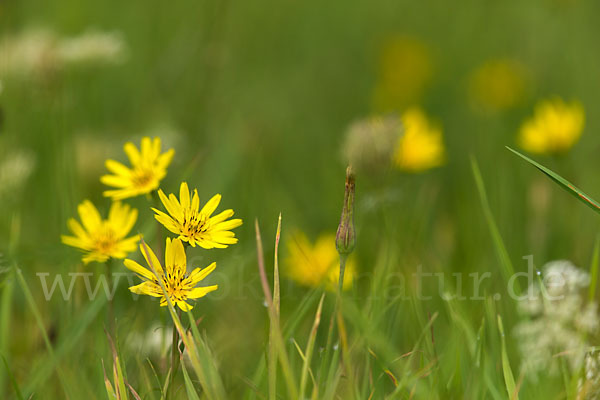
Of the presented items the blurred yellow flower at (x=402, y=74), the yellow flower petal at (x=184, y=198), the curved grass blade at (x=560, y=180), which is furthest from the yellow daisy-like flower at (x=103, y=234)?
the blurred yellow flower at (x=402, y=74)

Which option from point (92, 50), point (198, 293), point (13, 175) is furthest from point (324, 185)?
point (198, 293)

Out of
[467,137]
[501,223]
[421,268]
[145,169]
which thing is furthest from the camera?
[467,137]

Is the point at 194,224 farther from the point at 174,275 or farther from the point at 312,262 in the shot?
the point at 312,262

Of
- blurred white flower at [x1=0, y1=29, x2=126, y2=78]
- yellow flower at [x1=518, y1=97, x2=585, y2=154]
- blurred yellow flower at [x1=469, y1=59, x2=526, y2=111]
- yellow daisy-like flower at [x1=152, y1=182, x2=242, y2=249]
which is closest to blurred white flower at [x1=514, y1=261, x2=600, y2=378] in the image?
yellow daisy-like flower at [x1=152, y1=182, x2=242, y2=249]

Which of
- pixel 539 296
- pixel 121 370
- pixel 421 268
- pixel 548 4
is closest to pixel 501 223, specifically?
pixel 421 268

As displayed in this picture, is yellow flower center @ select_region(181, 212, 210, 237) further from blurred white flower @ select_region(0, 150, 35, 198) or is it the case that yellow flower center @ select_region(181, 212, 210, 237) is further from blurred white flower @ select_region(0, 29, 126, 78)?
blurred white flower @ select_region(0, 29, 126, 78)

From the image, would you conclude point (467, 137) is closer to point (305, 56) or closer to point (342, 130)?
point (342, 130)
